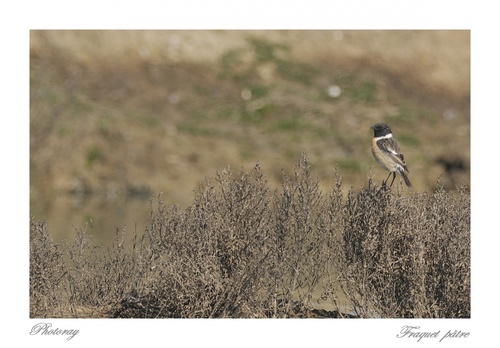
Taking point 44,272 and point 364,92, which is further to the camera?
point 364,92

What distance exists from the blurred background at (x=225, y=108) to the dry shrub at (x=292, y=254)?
1137 cm

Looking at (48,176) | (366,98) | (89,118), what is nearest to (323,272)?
(48,176)

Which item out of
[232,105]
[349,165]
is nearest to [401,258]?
[349,165]

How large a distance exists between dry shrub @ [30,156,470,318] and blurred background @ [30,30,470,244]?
37.3 feet

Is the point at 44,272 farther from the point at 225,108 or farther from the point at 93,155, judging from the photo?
the point at 225,108

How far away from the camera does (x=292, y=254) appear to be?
8.22 metres

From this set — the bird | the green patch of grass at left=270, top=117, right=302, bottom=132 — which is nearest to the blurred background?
the green patch of grass at left=270, top=117, right=302, bottom=132

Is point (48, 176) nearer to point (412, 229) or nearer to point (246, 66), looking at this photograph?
point (246, 66)

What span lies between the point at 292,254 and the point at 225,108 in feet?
67.8

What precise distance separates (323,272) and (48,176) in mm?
16604

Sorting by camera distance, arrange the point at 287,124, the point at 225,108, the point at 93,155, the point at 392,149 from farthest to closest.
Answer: the point at 225,108
the point at 287,124
the point at 93,155
the point at 392,149

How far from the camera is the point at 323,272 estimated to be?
8.19 metres

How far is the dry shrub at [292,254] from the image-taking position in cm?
789

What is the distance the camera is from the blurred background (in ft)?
78.9
